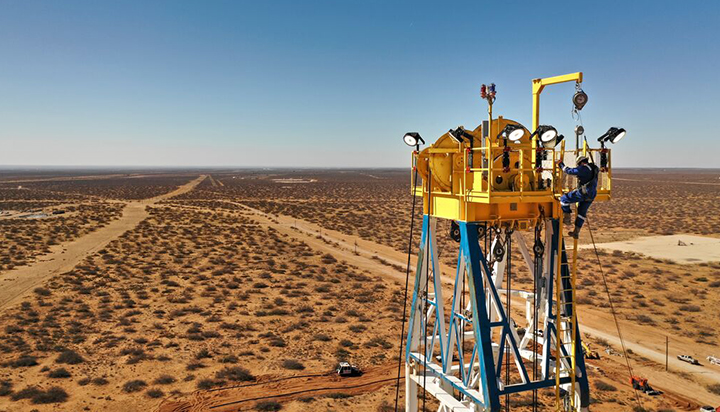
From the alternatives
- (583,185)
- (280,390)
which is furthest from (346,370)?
(583,185)

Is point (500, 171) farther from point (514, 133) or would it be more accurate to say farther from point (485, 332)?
point (485, 332)

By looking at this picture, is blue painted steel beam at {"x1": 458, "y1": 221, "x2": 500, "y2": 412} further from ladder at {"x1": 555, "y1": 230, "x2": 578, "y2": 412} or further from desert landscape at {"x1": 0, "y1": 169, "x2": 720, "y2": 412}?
desert landscape at {"x1": 0, "y1": 169, "x2": 720, "y2": 412}

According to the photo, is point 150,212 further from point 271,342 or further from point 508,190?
point 508,190

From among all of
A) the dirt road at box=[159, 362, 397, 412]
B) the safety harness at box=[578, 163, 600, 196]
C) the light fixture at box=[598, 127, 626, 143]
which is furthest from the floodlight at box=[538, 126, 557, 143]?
the dirt road at box=[159, 362, 397, 412]

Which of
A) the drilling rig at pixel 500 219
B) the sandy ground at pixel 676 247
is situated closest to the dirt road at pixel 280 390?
the drilling rig at pixel 500 219

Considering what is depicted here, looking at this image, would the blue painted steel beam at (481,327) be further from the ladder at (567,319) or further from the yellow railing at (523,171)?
the ladder at (567,319)
